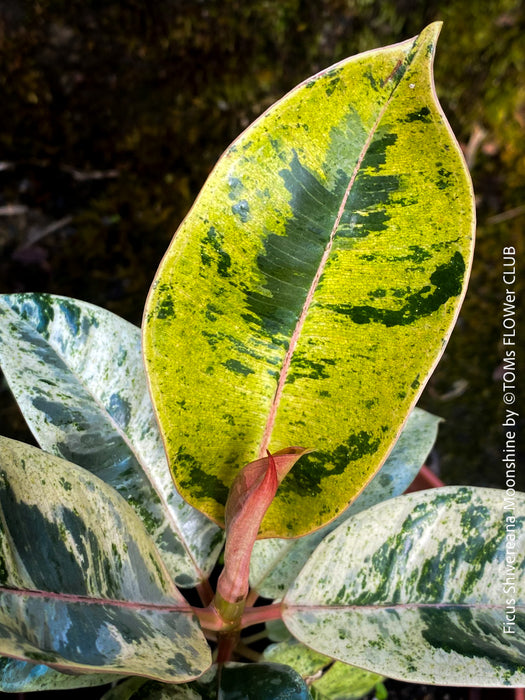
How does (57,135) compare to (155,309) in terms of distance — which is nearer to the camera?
(155,309)

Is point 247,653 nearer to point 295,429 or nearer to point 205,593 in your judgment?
point 205,593

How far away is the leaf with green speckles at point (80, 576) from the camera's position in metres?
0.40

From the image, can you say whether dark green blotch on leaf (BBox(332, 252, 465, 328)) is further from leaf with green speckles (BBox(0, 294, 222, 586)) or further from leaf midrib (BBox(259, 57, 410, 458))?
leaf with green speckles (BBox(0, 294, 222, 586))

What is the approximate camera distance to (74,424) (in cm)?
59

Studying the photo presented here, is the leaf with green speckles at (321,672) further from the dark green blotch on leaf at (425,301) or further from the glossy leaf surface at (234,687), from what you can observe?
the dark green blotch on leaf at (425,301)

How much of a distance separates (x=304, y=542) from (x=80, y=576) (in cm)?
29

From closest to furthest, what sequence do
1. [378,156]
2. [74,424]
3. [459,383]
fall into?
1. [378,156]
2. [74,424]
3. [459,383]

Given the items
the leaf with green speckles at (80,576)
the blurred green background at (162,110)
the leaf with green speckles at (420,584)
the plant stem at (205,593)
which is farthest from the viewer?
the blurred green background at (162,110)

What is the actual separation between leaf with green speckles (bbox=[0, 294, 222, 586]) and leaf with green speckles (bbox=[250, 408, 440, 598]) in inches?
2.3

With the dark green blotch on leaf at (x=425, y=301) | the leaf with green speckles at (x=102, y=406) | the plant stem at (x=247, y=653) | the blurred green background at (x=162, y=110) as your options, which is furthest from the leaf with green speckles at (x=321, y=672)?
the blurred green background at (x=162, y=110)

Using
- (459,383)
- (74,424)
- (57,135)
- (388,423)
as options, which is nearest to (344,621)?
(388,423)

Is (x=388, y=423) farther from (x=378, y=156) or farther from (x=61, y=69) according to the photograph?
(x=61, y=69)

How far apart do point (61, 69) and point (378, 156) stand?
1001mm

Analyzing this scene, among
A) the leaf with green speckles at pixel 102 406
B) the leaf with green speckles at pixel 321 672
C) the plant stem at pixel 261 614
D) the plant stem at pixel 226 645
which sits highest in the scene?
the leaf with green speckles at pixel 102 406
